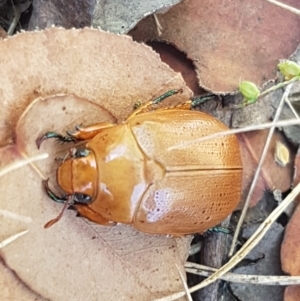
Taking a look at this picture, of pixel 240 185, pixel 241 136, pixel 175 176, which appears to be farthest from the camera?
pixel 241 136

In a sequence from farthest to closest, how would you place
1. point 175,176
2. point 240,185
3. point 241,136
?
point 241,136, point 240,185, point 175,176

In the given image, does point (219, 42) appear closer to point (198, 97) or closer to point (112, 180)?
point (198, 97)

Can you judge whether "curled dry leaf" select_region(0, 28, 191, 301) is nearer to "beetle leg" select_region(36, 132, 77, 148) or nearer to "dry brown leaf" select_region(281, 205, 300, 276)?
"beetle leg" select_region(36, 132, 77, 148)

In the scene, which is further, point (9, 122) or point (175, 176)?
point (175, 176)

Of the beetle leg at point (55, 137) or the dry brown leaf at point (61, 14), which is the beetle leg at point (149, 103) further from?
the dry brown leaf at point (61, 14)

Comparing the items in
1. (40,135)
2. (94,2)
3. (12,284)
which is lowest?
(12,284)

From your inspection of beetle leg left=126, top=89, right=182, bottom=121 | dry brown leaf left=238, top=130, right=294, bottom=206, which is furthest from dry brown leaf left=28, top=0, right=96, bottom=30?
dry brown leaf left=238, top=130, right=294, bottom=206

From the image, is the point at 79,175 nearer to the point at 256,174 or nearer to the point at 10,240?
the point at 10,240

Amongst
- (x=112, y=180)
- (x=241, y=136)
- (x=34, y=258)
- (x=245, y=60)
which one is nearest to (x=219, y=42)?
(x=245, y=60)
